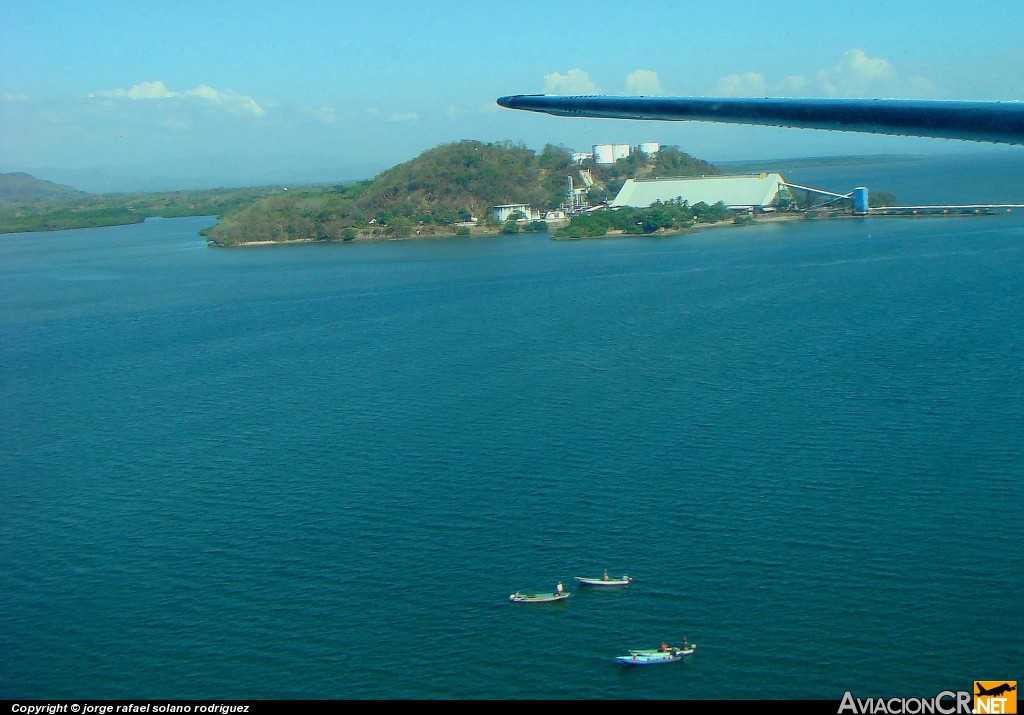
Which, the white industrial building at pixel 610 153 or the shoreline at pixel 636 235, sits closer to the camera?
the shoreline at pixel 636 235

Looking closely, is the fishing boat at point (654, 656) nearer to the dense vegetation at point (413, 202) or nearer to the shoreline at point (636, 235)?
the shoreline at point (636, 235)

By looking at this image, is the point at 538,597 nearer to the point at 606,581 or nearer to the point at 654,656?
the point at 606,581

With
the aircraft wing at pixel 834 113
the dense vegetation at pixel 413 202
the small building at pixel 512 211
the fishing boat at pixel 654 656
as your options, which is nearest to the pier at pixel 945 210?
the small building at pixel 512 211

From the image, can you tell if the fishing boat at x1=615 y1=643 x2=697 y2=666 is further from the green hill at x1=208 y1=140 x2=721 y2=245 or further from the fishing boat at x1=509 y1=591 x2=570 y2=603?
the green hill at x1=208 y1=140 x2=721 y2=245

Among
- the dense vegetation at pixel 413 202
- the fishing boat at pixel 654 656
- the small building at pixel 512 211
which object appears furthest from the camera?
the small building at pixel 512 211

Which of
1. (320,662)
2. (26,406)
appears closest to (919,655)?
(320,662)

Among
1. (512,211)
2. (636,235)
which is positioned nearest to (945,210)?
(636,235)

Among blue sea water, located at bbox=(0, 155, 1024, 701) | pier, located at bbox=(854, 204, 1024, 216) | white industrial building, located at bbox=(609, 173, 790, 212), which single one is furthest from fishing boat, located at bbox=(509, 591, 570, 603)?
white industrial building, located at bbox=(609, 173, 790, 212)
